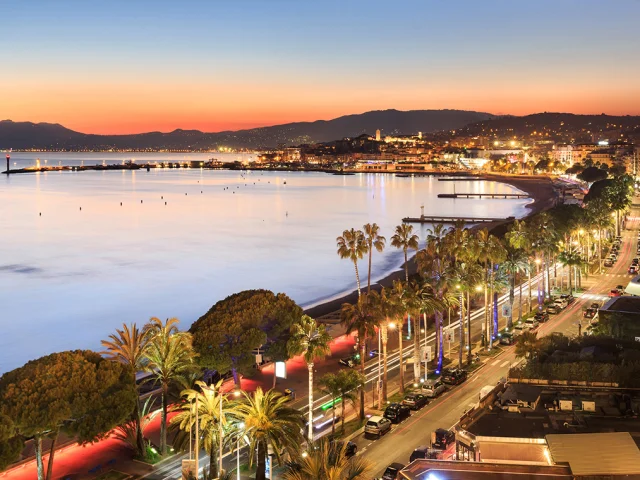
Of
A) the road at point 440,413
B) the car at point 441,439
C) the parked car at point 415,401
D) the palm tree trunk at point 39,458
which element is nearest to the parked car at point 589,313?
the road at point 440,413

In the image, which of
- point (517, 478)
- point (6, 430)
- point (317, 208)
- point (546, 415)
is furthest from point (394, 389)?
point (317, 208)

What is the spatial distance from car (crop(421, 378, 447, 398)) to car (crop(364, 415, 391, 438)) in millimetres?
4212

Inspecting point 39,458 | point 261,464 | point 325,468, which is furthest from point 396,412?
point 39,458

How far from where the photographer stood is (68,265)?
8031cm

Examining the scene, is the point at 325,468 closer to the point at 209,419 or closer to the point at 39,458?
the point at 209,419

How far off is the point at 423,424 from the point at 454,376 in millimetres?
5870

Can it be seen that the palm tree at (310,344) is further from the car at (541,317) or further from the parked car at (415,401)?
the car at (541,317)

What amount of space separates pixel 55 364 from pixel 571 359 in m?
19.7

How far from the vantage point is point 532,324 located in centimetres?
4106

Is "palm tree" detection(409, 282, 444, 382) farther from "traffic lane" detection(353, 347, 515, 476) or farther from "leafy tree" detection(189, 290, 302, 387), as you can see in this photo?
"leafy tree" detection(189, 290, 302, 387)

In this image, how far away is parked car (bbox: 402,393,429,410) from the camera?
26.8 metres

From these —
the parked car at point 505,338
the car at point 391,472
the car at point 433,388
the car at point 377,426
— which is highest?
the car at point 391,472

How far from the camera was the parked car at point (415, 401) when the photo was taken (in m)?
26.8

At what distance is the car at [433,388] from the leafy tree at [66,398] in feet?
42.4
